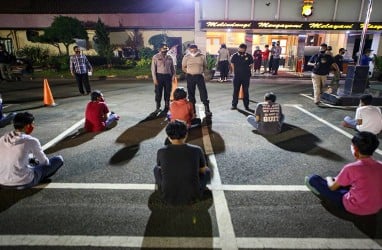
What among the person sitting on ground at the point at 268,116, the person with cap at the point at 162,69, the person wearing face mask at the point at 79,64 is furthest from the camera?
the person wearing face mask at the point at 79,64

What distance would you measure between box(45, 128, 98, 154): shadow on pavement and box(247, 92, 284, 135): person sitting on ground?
3.82m

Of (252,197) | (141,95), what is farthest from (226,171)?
(141,95)

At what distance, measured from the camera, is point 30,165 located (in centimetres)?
424

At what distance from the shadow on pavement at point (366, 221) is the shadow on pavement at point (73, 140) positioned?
490cm

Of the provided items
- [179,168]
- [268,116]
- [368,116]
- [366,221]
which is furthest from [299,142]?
[179,168]

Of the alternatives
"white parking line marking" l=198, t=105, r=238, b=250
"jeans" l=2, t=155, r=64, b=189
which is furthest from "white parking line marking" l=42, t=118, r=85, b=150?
"white parking line marking" l=198, t=105, r=238, b=250

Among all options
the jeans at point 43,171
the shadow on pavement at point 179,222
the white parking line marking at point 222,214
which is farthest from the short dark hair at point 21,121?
the white parking line marking at point 222,214

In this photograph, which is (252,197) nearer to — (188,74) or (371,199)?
(371,199)

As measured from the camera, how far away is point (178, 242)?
3.03 metres

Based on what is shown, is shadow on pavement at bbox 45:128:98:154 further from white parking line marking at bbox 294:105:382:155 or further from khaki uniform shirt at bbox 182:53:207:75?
white parking line marking at bbox 294:105:382:155

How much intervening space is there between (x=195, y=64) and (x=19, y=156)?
4940mm

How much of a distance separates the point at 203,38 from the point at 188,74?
11149 mm

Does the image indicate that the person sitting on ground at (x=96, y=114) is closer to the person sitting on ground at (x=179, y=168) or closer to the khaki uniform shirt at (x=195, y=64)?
the khaki uniform shirt at (x=195, y=64)

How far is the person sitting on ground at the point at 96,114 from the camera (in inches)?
252
